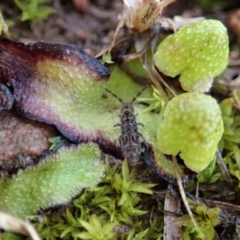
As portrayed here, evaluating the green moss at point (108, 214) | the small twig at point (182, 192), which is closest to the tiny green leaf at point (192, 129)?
the small twig at point (182, 192)

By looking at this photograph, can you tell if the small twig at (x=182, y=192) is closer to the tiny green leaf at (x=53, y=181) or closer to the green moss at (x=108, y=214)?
the green moss at (x=108, y=214)

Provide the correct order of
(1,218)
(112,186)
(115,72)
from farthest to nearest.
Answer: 1. (115,72)
2. (112,186)
3. (1,218)

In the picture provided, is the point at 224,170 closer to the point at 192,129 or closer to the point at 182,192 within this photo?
the point at 182,192

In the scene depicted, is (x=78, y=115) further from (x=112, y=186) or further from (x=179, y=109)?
(x=179, y=109)

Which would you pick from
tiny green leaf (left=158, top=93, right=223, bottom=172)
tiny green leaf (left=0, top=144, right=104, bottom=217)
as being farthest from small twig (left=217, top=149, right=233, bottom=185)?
tiny green leaf (left=0, top=144, right=104, bottom=217)

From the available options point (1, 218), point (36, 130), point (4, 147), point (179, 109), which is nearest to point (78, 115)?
point (36, 130)

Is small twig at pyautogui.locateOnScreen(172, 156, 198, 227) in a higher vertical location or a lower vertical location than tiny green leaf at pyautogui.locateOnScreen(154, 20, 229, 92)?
lower

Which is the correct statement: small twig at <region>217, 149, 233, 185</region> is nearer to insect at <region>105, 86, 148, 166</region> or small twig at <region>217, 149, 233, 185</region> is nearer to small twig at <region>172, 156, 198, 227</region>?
small twig at <region>172, 156, 198, 227</region>

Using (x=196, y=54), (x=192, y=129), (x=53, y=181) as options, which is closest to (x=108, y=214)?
(x=53, y=181)

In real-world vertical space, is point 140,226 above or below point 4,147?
below
